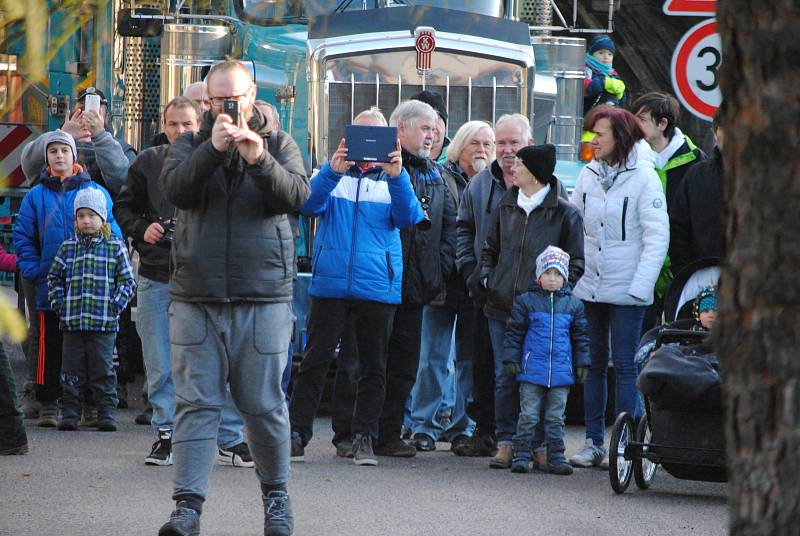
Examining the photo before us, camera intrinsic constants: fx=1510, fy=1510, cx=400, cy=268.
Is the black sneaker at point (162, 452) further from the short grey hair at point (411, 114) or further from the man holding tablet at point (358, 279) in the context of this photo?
the short grey hair at point (411, 114)

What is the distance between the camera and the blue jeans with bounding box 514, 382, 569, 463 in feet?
26.8

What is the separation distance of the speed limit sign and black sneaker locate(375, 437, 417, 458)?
2.51 metres

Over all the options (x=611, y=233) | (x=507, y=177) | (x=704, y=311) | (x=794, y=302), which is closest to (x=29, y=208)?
(x=507, y=177)

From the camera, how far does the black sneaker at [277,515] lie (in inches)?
235

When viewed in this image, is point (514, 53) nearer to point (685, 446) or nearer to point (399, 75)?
point (399, 75)

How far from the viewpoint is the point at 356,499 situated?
724cm

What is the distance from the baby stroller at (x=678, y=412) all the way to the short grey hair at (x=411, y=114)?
6.08ft

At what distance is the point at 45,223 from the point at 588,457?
12.1ft

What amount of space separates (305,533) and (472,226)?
3.06 meters

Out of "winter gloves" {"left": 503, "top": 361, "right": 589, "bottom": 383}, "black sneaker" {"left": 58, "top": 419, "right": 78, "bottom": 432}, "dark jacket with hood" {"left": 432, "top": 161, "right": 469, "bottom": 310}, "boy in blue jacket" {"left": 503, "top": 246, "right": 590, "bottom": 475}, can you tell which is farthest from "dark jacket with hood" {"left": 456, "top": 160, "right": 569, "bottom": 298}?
"black sneaker" {"left": 58, "top": 419, "right": 78, "bottom": 432}

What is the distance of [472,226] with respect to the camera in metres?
8.97

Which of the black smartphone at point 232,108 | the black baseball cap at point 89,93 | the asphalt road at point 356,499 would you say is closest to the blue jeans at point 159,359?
the asphalt road at point 356,499

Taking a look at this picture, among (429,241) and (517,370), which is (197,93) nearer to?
(429,241)

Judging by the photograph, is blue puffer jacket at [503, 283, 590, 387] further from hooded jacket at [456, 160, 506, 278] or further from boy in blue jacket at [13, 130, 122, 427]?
boy in blue jacket at [13, 130, 122, 427]
